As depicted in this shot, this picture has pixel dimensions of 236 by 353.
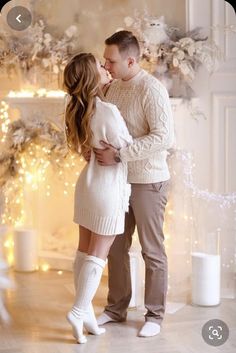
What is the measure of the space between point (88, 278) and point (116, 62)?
59cm

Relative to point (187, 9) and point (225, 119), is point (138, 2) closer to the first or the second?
point (187, 9)

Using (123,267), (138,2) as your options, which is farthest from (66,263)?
(138,2)

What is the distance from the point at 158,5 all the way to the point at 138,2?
0.07 m

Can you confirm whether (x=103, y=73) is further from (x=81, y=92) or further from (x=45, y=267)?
(x=45, y=267)

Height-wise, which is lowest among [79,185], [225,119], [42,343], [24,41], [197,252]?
[42,343]

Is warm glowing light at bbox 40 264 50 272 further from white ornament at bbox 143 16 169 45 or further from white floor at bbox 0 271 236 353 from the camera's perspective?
white ornament at bbox 143 16 169 45

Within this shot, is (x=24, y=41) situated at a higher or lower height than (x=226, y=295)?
higher

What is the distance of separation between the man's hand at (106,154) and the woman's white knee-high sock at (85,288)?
0.26 metres

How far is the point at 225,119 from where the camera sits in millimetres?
2336

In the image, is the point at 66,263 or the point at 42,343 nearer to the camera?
the point at 42,343

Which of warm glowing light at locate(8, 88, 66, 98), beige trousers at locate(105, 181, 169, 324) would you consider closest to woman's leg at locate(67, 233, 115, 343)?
beige trousers at locate(105, 181, 169, 324)

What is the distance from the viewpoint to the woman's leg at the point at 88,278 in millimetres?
1803

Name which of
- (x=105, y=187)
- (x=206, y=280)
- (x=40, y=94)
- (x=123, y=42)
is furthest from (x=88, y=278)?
(x=40, y=94)

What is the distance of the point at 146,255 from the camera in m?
1.92
